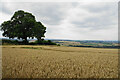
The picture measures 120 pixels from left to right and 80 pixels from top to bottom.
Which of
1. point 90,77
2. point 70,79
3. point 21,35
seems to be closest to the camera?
point 70,79

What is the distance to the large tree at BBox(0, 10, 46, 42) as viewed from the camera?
25.9 meters

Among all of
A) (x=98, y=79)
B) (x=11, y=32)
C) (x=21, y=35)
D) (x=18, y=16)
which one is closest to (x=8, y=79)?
(x=98, y=79)

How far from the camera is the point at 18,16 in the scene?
28.4 m

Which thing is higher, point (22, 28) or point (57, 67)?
point (22, 28)

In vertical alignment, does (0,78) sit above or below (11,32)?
below

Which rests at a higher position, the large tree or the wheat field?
the large tree

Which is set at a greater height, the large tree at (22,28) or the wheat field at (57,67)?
the large tree at (22,28)

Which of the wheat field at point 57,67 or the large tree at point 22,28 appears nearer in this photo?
the wheat field at point 57,67

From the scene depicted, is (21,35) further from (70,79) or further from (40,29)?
(70,79)

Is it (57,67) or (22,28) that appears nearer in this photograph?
(57,67)

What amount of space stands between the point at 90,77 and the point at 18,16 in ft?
98.7

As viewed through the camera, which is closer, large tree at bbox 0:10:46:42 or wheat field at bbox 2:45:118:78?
wheat field at bbox 2:45:118:78

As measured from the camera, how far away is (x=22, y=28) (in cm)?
2686

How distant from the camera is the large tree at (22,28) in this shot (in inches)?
1021
